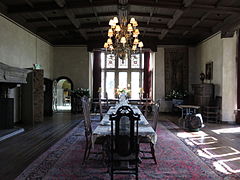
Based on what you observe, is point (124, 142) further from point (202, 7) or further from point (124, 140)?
point (202, 7)

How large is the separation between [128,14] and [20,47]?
165 inches

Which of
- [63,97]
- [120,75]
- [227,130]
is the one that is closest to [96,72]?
[120,75]

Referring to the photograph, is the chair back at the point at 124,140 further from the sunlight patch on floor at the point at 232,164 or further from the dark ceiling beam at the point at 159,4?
the dark ceiling beam at the point at 159,4

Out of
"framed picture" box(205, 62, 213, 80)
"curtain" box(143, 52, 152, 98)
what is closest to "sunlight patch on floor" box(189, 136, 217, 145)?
"framed picture" box(205, 62, 213, 80)

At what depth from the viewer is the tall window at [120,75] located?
1373cm

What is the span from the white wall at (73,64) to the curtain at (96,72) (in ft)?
2.28

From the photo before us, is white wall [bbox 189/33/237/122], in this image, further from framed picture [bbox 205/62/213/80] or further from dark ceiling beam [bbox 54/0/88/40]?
dark ceiling beam [bbox 54/0/88/40]

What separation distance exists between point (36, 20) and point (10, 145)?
521 centimetres

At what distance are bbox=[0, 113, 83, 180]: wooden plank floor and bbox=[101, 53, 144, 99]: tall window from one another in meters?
6.13

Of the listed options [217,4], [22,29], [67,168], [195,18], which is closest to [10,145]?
[67,168]

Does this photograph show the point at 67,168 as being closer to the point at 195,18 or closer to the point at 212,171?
the point at 212,171

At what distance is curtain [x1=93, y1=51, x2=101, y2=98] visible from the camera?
1301 cm

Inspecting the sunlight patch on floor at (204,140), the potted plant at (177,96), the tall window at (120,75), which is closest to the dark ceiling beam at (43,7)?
the sunlight patch on floor at (204,140)

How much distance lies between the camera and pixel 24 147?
535 cm
